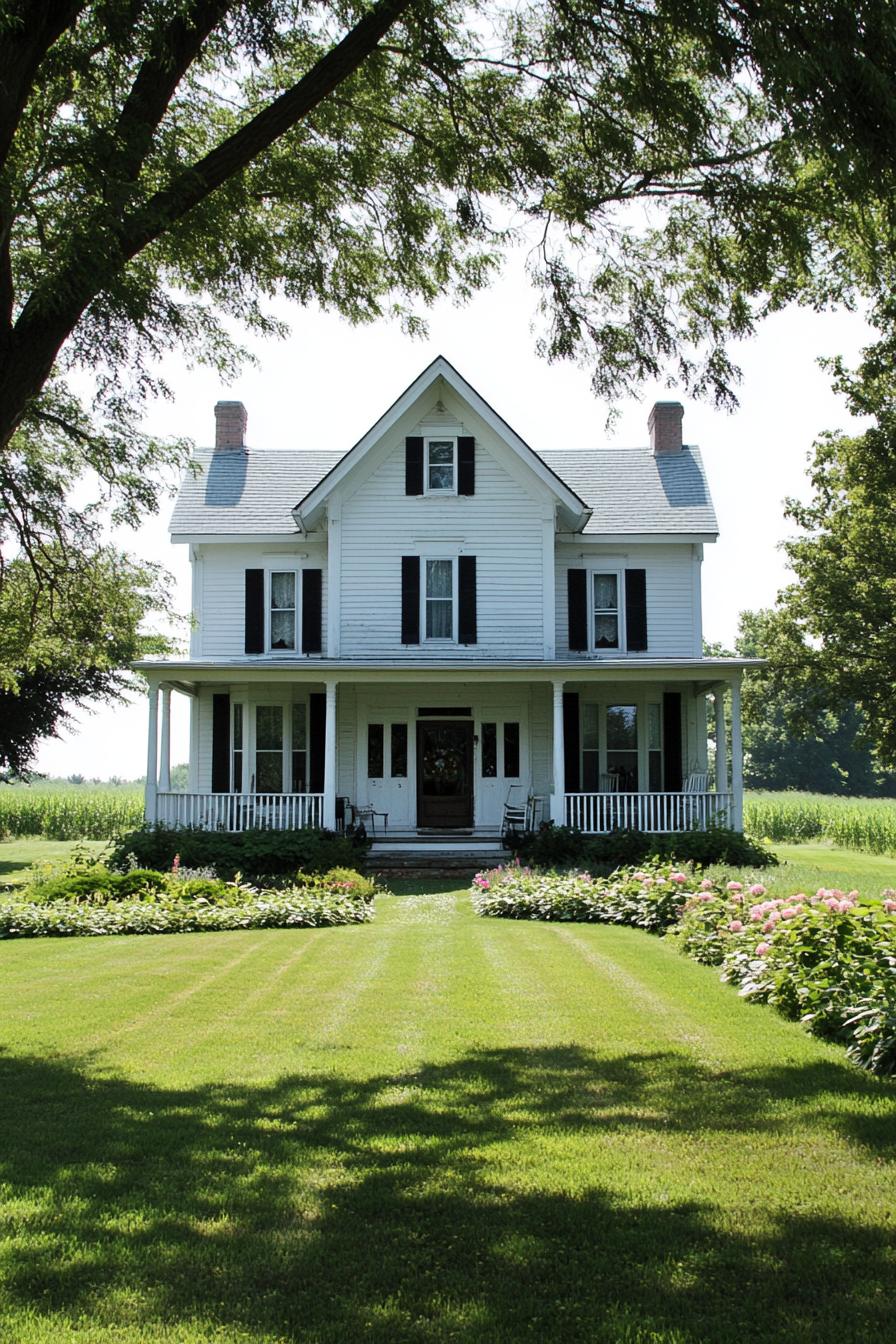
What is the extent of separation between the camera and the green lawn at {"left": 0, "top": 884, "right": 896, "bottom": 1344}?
3379 mm

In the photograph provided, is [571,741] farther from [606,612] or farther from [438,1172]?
[438,1172]

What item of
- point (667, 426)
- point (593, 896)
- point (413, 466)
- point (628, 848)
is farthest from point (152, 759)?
point (667, 426)

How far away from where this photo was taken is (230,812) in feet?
66.8

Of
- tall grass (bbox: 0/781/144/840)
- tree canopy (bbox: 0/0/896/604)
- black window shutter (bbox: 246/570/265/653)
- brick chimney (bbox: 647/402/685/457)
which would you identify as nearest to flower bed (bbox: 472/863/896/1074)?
tree canopy (bbox: 0/0/896/604)

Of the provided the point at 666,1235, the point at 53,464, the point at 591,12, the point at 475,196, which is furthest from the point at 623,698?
the point at 666,1235

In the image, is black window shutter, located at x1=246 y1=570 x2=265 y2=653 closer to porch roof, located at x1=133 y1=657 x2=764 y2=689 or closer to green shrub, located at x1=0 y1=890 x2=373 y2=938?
porch roof, located at x1=133 y1=657 x2=764 y2=689

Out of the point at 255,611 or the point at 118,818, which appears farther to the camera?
the point at 118,818

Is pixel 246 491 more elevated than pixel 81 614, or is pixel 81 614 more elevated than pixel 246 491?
pixel 246 491

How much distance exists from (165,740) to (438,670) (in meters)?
5.64

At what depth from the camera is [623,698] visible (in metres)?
23.0

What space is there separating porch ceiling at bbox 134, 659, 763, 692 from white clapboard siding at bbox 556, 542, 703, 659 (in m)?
2.55

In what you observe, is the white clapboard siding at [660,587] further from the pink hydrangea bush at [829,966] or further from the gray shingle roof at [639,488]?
the pink hydrangea bush at [829,966]

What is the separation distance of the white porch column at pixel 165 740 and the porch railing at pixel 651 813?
7.84 meters

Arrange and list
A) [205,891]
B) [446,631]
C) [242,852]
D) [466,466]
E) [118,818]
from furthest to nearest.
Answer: [118,818], [466,466], [446,631], [242,852], [205,891]
